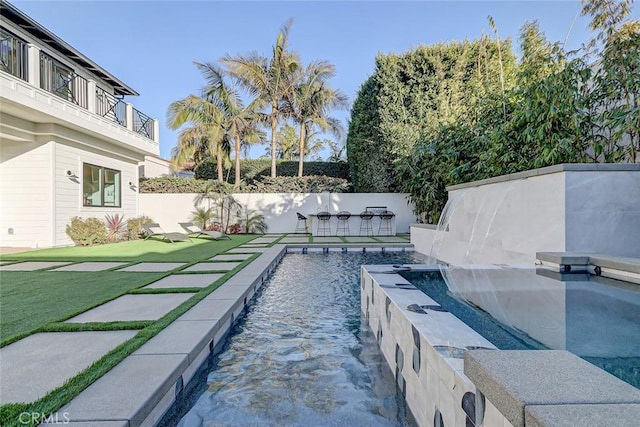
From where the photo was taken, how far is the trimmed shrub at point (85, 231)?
954 cm

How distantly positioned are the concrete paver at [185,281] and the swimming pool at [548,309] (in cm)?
A: 260

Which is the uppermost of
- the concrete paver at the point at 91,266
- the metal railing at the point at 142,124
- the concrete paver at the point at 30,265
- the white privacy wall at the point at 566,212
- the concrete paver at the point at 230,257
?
the metal railing at the point at 142,124

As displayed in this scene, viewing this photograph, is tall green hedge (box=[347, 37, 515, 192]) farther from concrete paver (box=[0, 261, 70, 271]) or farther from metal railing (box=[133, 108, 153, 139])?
concrete paver (box=[0, 261, 70, 271])

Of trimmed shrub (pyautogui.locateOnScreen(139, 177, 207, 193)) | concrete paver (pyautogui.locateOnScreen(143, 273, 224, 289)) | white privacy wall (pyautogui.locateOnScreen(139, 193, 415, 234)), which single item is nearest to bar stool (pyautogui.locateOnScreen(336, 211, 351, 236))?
white privacy wall (pyautogui.locateOnScreen(139, 193, 415, 234))

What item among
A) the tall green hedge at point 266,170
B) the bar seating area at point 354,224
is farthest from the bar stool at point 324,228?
the tall green hedge at point 266,170

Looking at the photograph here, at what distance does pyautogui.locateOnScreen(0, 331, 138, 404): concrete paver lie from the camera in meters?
1.87

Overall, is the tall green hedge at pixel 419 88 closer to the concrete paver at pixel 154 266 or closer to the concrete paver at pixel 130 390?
the concrete paver at pixel 154 266

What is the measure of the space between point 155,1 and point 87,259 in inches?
317

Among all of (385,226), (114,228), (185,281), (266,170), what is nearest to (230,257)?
(185,281)

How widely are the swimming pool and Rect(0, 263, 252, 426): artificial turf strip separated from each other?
223cm

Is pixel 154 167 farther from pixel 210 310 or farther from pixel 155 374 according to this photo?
pixel 155 374

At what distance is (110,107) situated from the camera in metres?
12.0

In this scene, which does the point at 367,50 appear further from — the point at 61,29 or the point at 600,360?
the point at 600,360

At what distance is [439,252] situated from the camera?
307 inches
